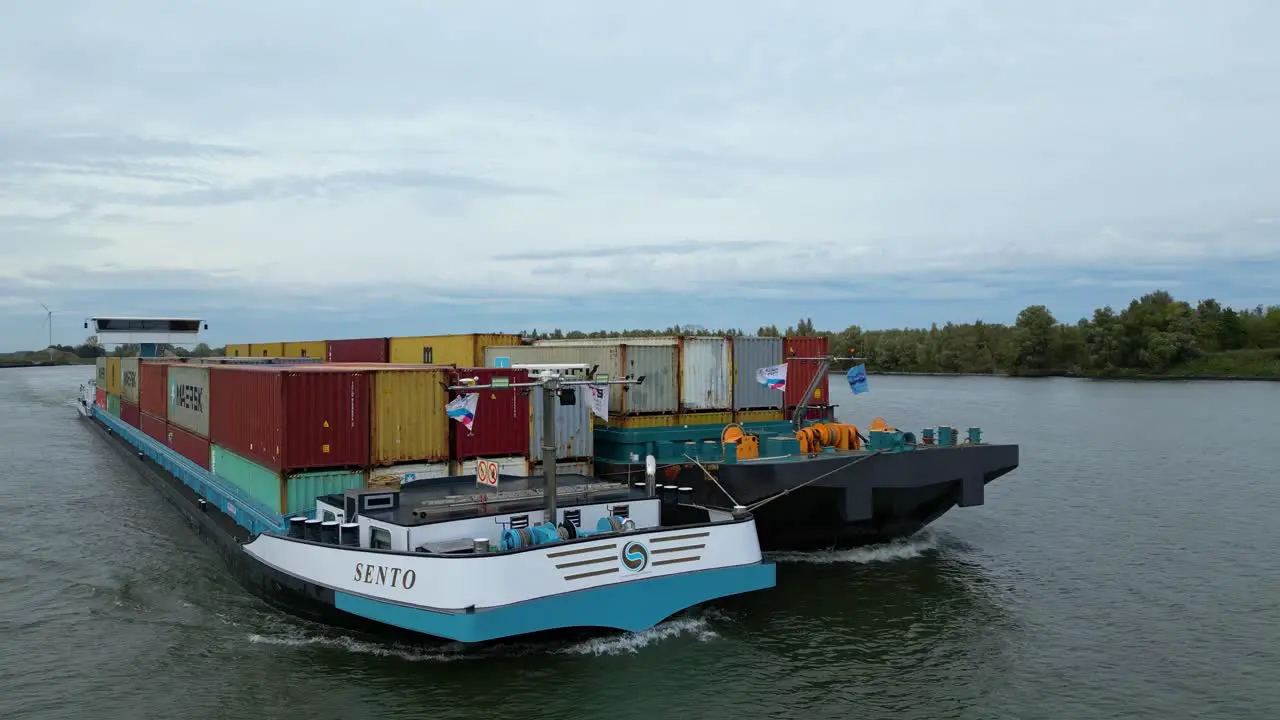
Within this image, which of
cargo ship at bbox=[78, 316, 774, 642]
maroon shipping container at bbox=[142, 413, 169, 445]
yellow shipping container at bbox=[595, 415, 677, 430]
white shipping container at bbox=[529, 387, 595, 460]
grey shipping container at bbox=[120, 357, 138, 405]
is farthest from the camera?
grey shipping container at bbox=[120, 357, 138, 405]

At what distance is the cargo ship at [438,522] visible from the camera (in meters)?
14.3

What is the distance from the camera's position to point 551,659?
50.9ft

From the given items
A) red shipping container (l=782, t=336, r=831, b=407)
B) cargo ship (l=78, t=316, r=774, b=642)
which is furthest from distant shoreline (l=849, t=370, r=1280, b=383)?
cargo ship (l=78, t=316, r=774, b=642)

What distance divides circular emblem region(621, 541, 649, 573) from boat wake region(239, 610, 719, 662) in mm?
1806

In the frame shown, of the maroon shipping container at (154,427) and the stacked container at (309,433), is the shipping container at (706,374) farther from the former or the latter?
the maroon shipping container at (154,427)

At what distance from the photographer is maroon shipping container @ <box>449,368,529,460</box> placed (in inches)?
777

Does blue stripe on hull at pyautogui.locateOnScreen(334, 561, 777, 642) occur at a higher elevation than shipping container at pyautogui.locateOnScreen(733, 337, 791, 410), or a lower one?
lower

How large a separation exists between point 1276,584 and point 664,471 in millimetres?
14931

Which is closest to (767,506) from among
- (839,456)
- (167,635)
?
(839,456)

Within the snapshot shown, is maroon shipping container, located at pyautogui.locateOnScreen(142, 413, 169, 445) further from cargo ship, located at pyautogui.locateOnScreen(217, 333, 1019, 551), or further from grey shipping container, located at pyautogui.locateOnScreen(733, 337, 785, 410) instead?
grey shipping container, located at pyautogui.locateOnScreen(733, 337, 785, 410)

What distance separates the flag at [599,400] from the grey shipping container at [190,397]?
14.1 meters

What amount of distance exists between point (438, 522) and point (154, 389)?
2689cm

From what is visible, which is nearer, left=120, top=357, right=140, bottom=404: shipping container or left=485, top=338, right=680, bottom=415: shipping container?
left=485, top=338, right=680, bottom=415: shipping container

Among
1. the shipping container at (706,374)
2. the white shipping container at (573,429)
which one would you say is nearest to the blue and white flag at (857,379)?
the shipping container at (706,374)
